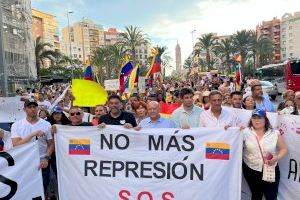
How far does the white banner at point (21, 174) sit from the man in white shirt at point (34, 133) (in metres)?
0.14

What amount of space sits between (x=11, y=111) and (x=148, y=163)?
374 cm

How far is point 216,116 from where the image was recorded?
17.5 feet

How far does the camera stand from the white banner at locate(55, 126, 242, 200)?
195 inches

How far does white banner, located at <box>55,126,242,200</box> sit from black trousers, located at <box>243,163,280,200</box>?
0.14m

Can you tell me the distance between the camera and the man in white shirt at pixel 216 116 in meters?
5.23

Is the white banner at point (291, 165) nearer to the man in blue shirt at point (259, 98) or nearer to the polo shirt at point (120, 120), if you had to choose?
the man in blue shirt at point (259, 98)

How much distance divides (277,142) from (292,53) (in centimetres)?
13581

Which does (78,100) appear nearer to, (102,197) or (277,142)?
(102,197)

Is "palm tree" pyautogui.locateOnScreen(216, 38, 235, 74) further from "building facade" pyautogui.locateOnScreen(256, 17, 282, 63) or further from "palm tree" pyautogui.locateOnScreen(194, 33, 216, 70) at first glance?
"building facade" pyautogui.locateOnScreen(256, 17, 282, 63)

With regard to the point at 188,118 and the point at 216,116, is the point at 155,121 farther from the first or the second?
the point at 216,116

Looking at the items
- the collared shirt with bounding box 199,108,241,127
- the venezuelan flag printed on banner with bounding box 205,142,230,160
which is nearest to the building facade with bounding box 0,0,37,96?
the collared shirt with bounding box 199,108,241,127

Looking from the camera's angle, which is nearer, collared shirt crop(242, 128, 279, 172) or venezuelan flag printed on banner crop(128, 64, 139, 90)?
collared shirt crop(242, 128, 279, 172)

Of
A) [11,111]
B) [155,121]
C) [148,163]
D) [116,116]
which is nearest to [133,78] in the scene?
[11,111]

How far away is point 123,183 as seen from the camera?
5.15 meters
